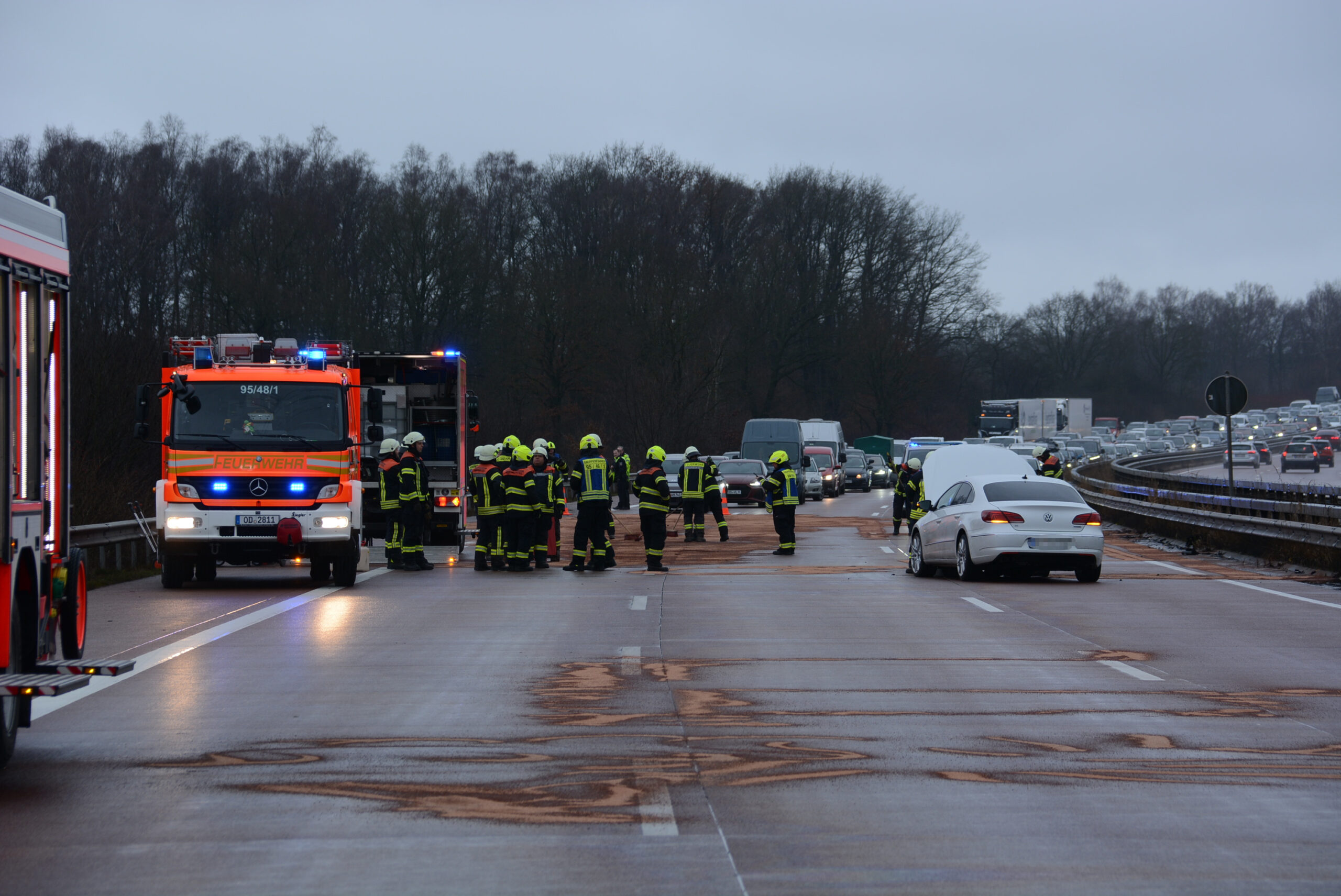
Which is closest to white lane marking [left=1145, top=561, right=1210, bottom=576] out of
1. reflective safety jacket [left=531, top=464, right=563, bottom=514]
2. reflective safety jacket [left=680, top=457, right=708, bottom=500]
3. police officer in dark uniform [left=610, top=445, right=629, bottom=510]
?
reflective safety jacket [left=680, top=457, right=708, bottom=500]

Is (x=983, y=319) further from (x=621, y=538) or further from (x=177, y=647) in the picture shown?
(x=177, y=647)

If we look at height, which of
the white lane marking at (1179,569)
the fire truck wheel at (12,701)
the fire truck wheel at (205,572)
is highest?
the fire truck wheel at (12,701)

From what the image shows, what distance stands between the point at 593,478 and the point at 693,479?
21.0ft

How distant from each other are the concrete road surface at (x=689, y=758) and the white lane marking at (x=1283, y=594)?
1.93 meters

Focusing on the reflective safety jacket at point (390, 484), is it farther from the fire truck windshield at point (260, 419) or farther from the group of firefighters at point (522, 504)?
the fire truck windshield at point (260, 419)

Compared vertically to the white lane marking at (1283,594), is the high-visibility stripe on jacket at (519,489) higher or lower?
higher

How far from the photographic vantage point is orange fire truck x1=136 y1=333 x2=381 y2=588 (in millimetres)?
18672

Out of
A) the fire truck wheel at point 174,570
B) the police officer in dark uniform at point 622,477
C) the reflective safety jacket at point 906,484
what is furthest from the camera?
the police officer in dark uniform at point 622,477

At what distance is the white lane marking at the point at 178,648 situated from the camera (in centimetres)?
1014

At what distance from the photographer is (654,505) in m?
22.6

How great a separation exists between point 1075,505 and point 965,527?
4.62 feet

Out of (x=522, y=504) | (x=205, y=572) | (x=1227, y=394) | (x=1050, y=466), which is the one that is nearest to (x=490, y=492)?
(x=522, y=504)

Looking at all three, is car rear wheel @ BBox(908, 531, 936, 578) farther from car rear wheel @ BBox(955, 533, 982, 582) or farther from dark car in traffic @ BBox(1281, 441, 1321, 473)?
dark car in traffic @ BBox(1281, 441, 1321, 473)

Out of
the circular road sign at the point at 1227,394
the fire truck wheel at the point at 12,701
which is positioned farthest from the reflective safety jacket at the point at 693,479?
the fire truck wheel at the point at 12,701
